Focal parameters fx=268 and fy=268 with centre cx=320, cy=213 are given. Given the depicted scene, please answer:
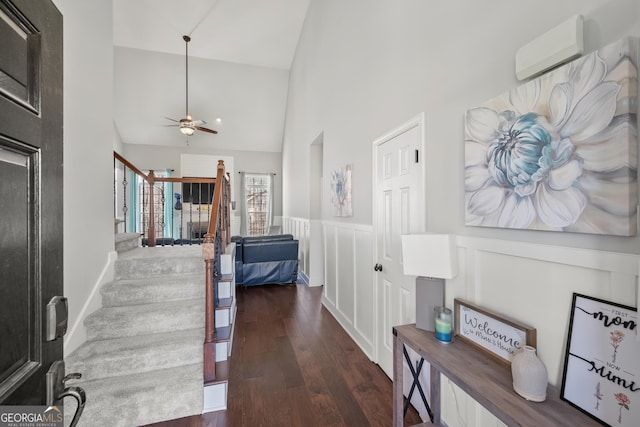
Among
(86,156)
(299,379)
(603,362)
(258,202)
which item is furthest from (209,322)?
(258,202)

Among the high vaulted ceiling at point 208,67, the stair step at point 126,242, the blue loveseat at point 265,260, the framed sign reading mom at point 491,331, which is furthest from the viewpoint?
the high vaulted ceiling at point 208,67

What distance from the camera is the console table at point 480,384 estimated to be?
2.93 ft

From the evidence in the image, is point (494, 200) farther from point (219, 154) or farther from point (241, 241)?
point (219, 154)

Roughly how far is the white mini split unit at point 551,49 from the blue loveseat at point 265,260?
4233 millimetres

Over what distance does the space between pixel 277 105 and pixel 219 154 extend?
2.52 metres

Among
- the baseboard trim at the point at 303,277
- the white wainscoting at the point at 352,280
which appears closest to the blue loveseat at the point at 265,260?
the baseboard trim at the point at 303,277

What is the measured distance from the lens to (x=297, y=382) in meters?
2.22

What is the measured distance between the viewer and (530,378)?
0.96 metres

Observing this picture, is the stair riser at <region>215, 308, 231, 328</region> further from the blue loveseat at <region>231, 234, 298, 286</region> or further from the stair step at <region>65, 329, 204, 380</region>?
the blue loveseat at <region>231, 234, 298, 286</region>

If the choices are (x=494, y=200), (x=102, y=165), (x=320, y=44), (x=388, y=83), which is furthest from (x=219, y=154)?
(x=494, y=200)

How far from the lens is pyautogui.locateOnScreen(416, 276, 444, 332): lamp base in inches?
59.5

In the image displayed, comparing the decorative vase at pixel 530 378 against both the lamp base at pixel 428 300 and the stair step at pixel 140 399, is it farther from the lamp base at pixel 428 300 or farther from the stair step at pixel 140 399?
the stair step at pixel 140 399

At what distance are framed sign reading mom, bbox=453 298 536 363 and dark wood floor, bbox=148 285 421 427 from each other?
916 millimetres

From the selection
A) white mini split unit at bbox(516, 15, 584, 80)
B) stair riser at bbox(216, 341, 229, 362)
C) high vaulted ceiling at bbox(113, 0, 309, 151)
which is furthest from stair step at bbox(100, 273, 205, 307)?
high vaulted ceiling at bbox(113, 0, 309, 151)
